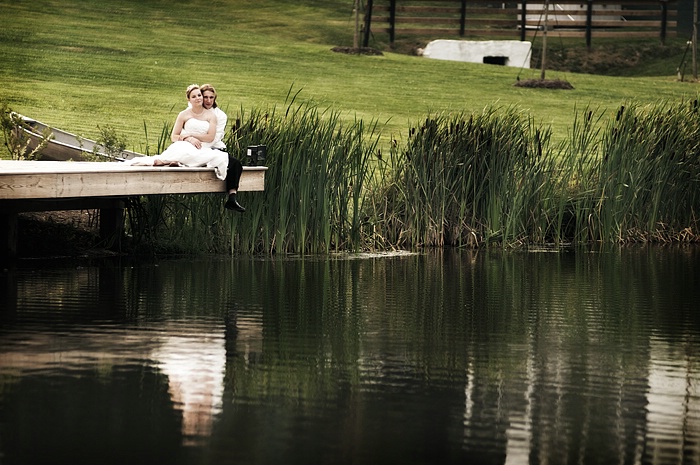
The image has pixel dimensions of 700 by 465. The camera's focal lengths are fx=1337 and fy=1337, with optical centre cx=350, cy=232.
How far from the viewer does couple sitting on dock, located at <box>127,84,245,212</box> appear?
11.6 metres

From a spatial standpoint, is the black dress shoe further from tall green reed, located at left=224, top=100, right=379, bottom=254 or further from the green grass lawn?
the green grass lawn

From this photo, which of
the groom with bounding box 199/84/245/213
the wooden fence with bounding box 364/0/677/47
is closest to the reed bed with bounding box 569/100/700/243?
the groom with bounding box 199/84/245/213

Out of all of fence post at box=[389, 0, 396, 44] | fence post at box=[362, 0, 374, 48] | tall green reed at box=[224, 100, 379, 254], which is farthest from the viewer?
fence post at box=[389, 0, 396, 44]

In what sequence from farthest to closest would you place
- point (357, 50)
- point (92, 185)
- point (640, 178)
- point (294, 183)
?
point (357, 50) < point (640, 178) < point (294, 183) < point (92, 185)

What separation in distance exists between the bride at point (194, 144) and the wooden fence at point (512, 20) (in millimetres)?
22608

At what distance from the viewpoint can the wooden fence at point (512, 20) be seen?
34812mm

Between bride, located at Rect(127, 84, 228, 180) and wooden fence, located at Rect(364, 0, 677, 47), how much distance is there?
22608 millimetres

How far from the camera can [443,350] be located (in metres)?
7.38

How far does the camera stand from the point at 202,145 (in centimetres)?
1198

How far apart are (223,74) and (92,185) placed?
15953mm

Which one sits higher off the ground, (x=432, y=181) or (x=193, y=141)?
(x=193, y=141)

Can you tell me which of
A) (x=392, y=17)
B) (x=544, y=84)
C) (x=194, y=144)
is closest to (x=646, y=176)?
(x=194, y=144)

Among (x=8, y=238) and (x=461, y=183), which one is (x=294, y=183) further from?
(x=8, y=238)

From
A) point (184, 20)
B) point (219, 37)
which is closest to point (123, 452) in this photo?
point (219, 37)
